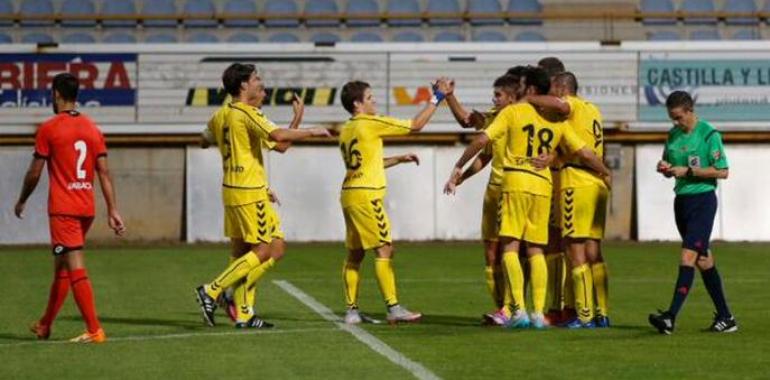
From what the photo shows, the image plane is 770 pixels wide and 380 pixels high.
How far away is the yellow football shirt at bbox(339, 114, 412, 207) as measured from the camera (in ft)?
46.6

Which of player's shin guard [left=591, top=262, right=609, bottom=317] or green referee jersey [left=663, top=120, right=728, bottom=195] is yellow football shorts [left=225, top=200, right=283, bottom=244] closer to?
player's shin guard [left=591, top=262, right=609, bottom=317]

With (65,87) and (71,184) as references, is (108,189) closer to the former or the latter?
(71,184)

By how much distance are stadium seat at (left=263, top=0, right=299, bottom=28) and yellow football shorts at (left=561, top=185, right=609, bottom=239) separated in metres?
18.9

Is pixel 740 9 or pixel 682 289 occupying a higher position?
pixel 740 9

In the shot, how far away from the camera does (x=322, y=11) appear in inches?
1287

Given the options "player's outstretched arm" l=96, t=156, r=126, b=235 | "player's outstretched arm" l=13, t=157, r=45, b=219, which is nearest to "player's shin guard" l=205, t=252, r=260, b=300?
"player's outstretched arm" l=96, t=156, r=126, b=235

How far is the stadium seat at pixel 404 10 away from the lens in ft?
107

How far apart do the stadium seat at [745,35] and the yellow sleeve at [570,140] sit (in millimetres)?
19801

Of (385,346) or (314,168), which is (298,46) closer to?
(314,168)

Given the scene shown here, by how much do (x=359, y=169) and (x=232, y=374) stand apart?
3866 millimetres

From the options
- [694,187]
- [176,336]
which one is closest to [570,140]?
[694,187]

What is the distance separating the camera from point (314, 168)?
93.0 feet

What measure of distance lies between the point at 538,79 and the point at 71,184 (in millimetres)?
3468

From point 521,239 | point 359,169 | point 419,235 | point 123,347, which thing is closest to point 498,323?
point 521,239
